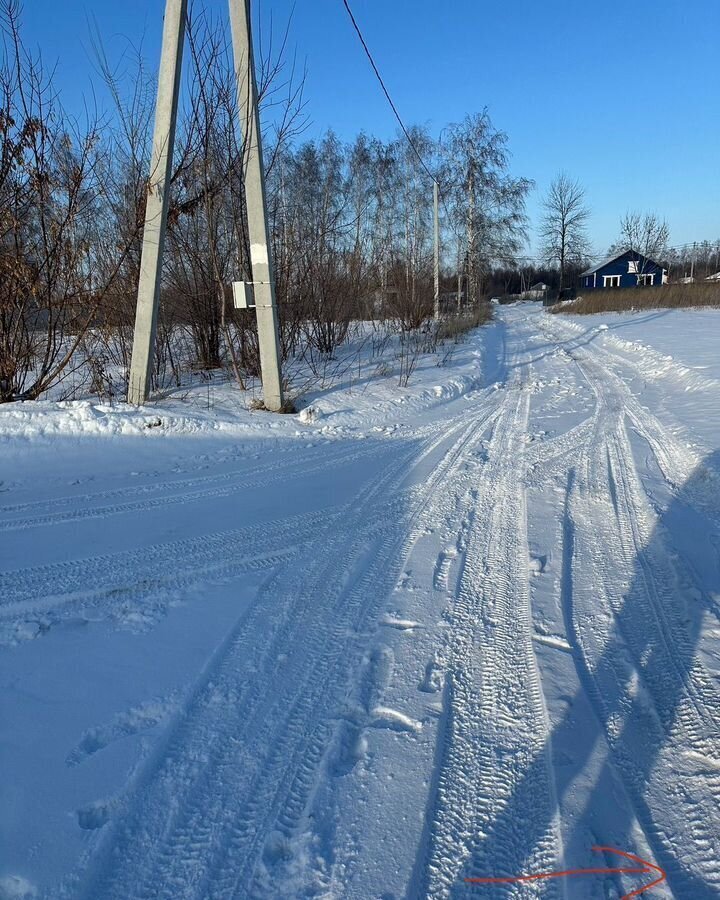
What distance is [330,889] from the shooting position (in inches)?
65.6

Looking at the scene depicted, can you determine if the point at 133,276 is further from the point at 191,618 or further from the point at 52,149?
the point at 191,618

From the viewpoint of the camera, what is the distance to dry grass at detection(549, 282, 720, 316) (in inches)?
1320

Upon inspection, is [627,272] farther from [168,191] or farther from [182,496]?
[182,496]

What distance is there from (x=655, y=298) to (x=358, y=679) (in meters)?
38.3

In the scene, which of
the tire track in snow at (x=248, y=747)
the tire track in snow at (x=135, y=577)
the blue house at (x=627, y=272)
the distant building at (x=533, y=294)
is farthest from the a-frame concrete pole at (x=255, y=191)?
the distant building at (x=533, y=294)

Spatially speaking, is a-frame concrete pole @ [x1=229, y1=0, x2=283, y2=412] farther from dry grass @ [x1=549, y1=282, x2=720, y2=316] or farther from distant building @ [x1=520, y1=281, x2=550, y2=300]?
distant building @ [x1=520, y1=281, x2=550, y2=300]

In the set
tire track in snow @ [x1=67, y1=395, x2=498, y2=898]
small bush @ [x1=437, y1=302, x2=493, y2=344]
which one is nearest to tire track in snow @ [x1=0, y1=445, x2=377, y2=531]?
tire track in snow @ [x1=67, y1=395, x2=498, y2=898]

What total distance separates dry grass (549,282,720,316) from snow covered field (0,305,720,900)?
33.7 meters

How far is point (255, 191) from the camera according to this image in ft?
24.0

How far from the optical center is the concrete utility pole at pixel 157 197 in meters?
6.68

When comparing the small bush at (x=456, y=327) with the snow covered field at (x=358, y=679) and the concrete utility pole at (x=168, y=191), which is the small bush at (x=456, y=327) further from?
the snow covered field at (x=358, y=679)

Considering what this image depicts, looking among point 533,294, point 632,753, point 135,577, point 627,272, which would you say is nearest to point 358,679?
point 632,753

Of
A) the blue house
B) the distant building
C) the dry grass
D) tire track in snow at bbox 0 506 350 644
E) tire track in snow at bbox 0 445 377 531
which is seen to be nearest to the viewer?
tire track in snow at bbox 0 506 350 644

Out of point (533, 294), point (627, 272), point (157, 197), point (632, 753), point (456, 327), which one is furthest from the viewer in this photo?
point (533, 294)
